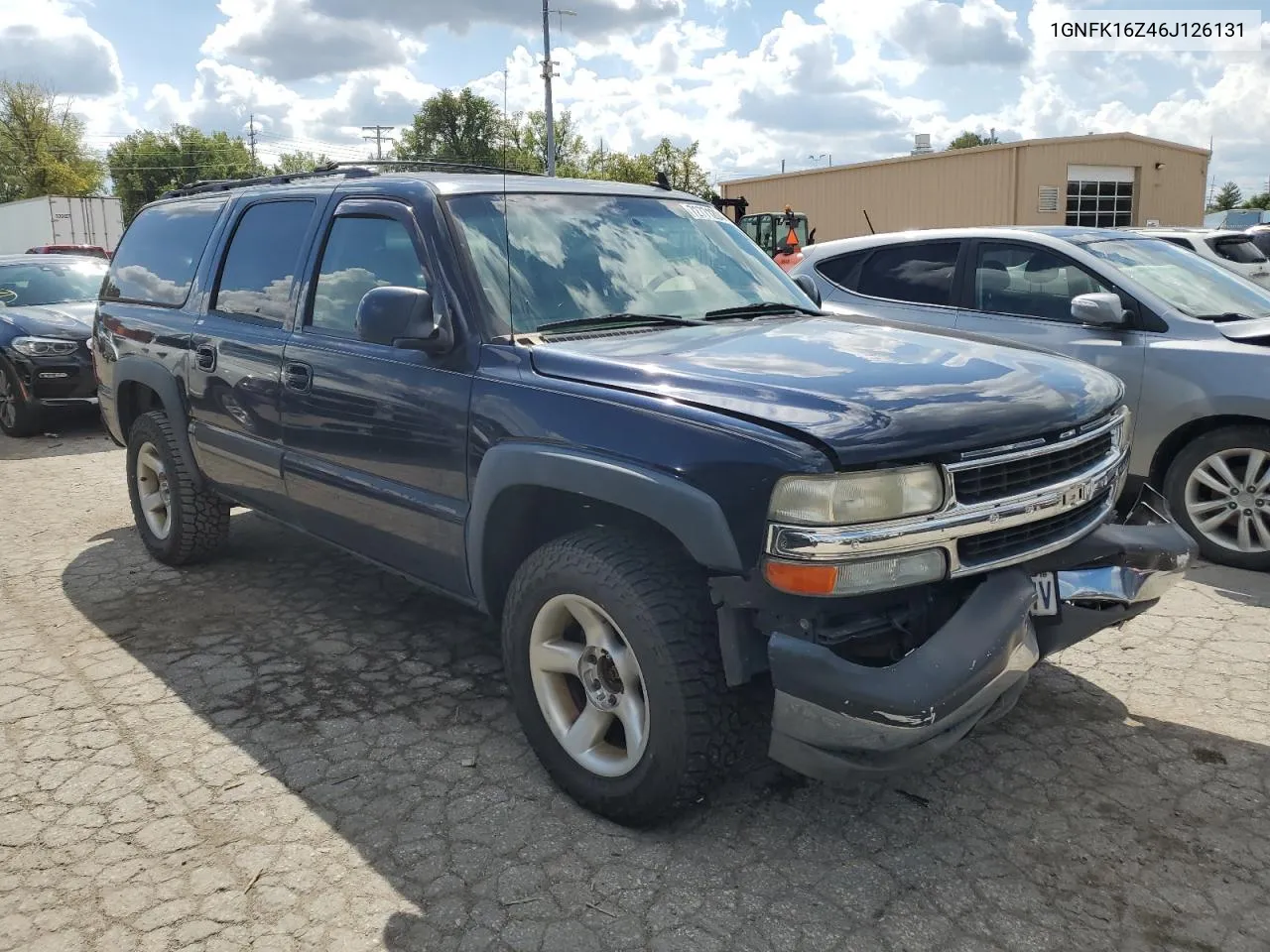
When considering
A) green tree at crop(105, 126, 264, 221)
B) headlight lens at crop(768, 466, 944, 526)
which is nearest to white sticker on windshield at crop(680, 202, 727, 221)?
Result: headlight lens at crop(768, 466, 944, 526)

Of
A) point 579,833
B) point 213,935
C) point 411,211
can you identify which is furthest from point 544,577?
point 411,211

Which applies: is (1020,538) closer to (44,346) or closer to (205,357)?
(205,357)

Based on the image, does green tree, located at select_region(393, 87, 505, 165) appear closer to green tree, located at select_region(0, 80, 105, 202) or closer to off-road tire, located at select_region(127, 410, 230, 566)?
green tree, located at select_region(0, 80, 105, 202)

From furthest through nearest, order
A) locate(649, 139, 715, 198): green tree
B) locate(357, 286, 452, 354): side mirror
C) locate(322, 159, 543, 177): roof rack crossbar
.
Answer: locate(649, 139, 715, 198): green tree < locate(322, 159, 543, 177): roof rack crossbar < locate(357, 286, 452, 354): side mirror

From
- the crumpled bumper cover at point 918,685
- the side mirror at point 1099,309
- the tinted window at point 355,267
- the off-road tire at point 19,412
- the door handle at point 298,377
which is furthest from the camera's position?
the off-road tire at point 19,412

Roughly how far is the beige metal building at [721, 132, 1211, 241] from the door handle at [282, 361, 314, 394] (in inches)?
953

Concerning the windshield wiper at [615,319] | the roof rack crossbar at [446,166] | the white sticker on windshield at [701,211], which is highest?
the roof rack crossbar at [446,166]

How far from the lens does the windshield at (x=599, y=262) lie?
3422 millimetres

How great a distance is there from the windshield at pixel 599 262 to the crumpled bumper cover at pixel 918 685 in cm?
146

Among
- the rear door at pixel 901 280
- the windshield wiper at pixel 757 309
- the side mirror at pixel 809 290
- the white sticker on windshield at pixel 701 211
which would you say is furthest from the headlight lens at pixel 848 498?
the rear door at pixel 901 280

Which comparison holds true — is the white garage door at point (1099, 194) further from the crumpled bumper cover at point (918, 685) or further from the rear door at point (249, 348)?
the crumpled bumper cover at point (918, 685)

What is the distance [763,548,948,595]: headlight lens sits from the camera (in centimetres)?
244

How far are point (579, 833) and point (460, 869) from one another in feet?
1.16

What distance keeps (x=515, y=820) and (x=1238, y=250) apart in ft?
28.1
